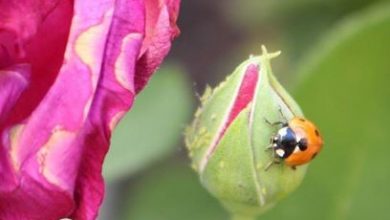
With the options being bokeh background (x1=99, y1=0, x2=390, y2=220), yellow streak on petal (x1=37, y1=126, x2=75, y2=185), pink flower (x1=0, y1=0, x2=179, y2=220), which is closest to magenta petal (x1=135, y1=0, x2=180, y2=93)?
pink flower (x1=0, y1=0, x2=179, y2=220)

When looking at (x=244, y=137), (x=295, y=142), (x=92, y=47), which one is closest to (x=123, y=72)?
(x=92, y=47)

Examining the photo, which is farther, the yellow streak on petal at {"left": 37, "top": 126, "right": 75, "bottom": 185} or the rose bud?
the rose bud

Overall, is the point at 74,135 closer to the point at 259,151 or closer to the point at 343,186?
the point at 259,151

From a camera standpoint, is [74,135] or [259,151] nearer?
[74,135]

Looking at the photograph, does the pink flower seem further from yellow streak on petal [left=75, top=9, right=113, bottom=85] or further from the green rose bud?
the green rose bud

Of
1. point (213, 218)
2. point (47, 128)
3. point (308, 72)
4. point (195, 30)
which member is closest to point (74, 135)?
point (47, 128)

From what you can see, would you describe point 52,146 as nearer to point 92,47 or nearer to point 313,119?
point 92,47
